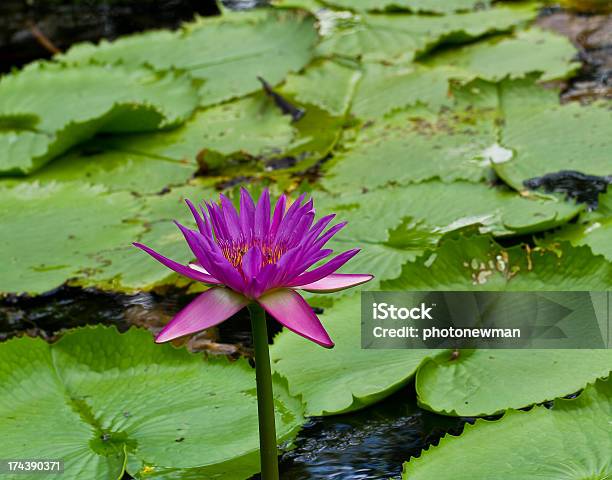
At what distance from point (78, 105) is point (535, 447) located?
1893 millimetres

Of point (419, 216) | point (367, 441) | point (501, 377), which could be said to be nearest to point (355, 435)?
point (367, 441)

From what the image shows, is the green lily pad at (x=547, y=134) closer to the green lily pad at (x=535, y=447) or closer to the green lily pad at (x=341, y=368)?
the green lily pad at (x=341, y=368)

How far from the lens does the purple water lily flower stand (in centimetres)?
95

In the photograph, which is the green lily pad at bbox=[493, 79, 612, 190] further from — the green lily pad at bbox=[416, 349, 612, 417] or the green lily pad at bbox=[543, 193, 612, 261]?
the green lily pad at bbox=[416, 349, 612, 417]

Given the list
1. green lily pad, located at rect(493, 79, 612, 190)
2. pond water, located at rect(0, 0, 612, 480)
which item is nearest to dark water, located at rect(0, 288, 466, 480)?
pond water, located at rect(0, 0, 612, 480)

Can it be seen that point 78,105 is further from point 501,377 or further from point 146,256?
point 501,377

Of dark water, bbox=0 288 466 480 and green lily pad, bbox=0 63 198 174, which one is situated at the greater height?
green lily pad, bbox=0 63 198 174

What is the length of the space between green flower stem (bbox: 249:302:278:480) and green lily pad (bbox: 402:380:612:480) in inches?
9.0

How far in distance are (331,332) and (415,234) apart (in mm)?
377

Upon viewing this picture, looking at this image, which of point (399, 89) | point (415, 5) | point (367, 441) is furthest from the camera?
point (415, 5)

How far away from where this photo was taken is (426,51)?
3074 mm

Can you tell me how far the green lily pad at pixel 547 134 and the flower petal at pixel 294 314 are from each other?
116 centimetres

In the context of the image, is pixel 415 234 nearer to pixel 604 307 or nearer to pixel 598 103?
pixel 604 307

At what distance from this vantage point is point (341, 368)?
1.48 m
